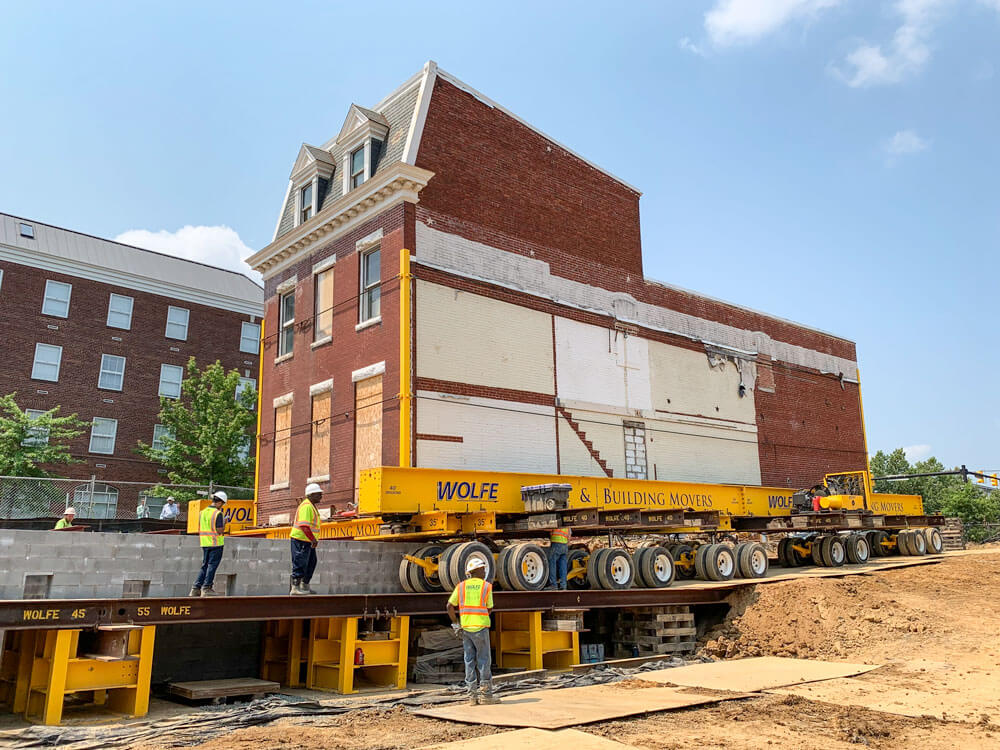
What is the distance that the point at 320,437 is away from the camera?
2189cm

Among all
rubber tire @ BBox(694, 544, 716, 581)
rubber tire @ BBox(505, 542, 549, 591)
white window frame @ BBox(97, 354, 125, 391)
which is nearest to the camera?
rubber tire @ BBox(505, 542, 549, 591)

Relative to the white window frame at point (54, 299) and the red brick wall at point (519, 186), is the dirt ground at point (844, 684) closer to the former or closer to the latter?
the red brick wall at point (519, 186)

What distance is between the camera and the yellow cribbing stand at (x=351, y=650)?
12117 mm

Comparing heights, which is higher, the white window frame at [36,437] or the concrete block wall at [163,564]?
the white window frame at [36,437]

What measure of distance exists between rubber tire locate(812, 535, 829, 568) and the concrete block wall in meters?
14.2

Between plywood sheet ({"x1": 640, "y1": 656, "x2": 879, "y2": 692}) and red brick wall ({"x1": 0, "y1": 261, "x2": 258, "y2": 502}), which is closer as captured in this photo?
plywood sheet ({"x1": 640, "y1": 656, "x2": 879, "y2": 692})

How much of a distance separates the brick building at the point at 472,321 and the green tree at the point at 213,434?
7.84 metres

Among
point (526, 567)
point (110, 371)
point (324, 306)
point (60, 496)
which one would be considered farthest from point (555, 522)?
point (110, 371)

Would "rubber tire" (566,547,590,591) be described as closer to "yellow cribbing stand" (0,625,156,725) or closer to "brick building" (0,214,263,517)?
"yellow cribbing stand" (0,625,156,725)

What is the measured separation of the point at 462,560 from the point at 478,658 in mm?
3432

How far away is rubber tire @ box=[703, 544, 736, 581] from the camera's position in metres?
19.3

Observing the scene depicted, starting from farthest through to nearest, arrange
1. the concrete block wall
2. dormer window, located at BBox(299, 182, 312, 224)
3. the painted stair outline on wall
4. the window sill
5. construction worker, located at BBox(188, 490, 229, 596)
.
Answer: dormer window, located at BBox(299, 182, 312, 224) → the painted stair outline on wall → the window sill → construction worker, located at BBox(188, 490, 229, 596) → the concrete block wall

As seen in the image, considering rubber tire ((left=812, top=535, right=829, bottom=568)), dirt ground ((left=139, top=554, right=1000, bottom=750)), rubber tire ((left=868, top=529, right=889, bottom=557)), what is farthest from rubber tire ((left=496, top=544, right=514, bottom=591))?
rubber tire ((left=868, top=529, right=889, bottom=557))

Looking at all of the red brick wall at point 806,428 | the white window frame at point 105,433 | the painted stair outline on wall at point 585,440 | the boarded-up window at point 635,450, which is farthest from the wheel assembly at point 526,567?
the white window frame at point 105,433
